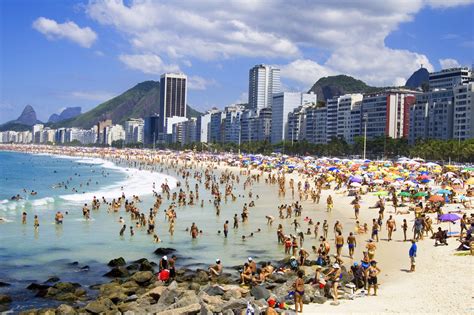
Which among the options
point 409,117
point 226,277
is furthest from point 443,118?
point 226,277

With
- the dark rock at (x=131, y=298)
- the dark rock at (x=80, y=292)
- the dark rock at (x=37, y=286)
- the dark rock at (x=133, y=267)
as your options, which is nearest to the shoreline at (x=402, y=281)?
the dark rock at (x=131, y=298)

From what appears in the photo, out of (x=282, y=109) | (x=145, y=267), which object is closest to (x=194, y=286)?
(x=145, y=267)

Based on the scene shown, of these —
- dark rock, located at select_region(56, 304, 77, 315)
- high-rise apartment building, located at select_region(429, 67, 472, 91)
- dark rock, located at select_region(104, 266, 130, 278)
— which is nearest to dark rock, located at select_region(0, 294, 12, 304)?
dark rock, located at select_region(56, 304, 77, 315)

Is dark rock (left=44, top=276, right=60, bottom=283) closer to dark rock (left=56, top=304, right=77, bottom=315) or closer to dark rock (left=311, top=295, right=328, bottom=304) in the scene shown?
dark rock (left=56, top=304, right=77, bottom=315)

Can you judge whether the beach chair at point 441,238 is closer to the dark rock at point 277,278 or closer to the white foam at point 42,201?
the dark rock at point 277,278

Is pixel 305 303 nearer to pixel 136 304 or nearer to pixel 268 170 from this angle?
pixel 136 304

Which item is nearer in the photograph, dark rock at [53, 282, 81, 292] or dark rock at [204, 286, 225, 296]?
dark rock at [204, 286, 225, 296]

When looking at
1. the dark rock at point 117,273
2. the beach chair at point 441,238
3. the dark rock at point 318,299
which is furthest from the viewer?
the beach chair at point 441,238
